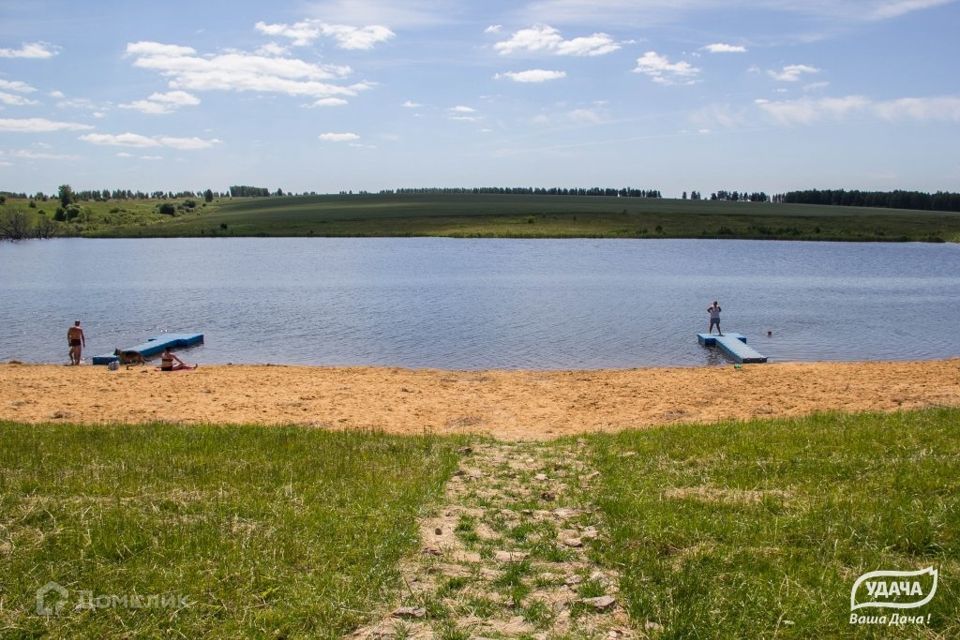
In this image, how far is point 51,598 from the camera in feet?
21.4

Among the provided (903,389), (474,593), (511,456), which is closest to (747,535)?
(474,593)

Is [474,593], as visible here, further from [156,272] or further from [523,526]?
[156,272]

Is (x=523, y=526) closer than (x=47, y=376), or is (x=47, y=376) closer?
(x=523, y=526)

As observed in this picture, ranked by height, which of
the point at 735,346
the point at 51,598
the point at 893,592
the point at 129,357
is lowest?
the point at 129,357

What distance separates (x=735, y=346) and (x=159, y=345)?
75.0 ft

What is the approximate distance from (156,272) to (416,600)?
66.1 m

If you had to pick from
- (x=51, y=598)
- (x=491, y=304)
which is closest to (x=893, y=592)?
(x=51, y=598)

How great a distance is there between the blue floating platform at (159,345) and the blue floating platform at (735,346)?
71.7ft

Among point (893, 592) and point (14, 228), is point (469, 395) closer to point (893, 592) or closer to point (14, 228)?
point (893, 592)

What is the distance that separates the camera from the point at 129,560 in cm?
726

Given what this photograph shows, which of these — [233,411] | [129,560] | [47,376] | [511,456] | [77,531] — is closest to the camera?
[129,560]

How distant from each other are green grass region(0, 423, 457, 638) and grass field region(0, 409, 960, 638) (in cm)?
2

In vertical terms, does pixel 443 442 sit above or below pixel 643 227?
below

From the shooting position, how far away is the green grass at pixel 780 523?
6355 millimetres
